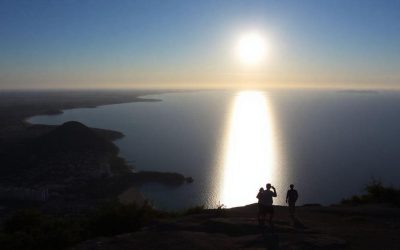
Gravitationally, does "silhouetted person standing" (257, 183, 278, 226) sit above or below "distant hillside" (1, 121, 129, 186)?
above

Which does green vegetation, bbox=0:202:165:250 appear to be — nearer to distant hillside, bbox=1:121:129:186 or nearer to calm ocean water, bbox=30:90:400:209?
calm ocean water, bbox=30:90:400:209

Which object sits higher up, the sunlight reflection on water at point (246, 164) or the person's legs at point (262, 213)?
the person's legs at point (262, 213)

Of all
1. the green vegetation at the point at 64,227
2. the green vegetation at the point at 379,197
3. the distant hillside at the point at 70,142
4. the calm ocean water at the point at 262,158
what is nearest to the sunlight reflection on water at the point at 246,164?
the calm ocean water at the point at 262,158

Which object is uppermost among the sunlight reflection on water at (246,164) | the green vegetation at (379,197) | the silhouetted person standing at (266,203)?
the silhouetted person standing at (266,203)

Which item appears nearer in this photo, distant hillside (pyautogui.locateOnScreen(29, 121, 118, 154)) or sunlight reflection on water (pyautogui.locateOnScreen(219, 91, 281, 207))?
sunlight reflection on water (pyautogui.locateOnScreen(219, 91, 281, 207))

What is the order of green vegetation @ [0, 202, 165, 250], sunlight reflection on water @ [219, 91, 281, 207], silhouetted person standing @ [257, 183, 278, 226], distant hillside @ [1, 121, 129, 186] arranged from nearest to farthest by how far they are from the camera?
1. green vegetation @ [0, 202, 165, 250]
2. silhouetted person standing @ [257, 183, 278, 226]
3. sunlight reflection on water @ [219, 91, 281, 207]
4. distant hillside @ [1, 121, 129, 186]

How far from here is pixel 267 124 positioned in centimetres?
15188

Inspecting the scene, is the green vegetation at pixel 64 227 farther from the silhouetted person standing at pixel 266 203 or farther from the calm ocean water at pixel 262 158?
the calm ocean water at pixel 262 158

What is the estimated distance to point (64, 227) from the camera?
45.9ft

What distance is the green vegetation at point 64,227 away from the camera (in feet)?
41.9

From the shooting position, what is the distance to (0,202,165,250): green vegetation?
12758 mm

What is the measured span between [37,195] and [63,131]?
42.8m

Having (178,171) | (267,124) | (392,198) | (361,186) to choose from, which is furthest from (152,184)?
(267,124)

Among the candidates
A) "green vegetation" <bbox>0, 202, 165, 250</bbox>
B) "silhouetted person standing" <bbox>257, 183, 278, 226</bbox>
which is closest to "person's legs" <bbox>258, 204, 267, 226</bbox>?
"silhouetted person standing" <bbox>257, 183, 278, 226</bbox>
